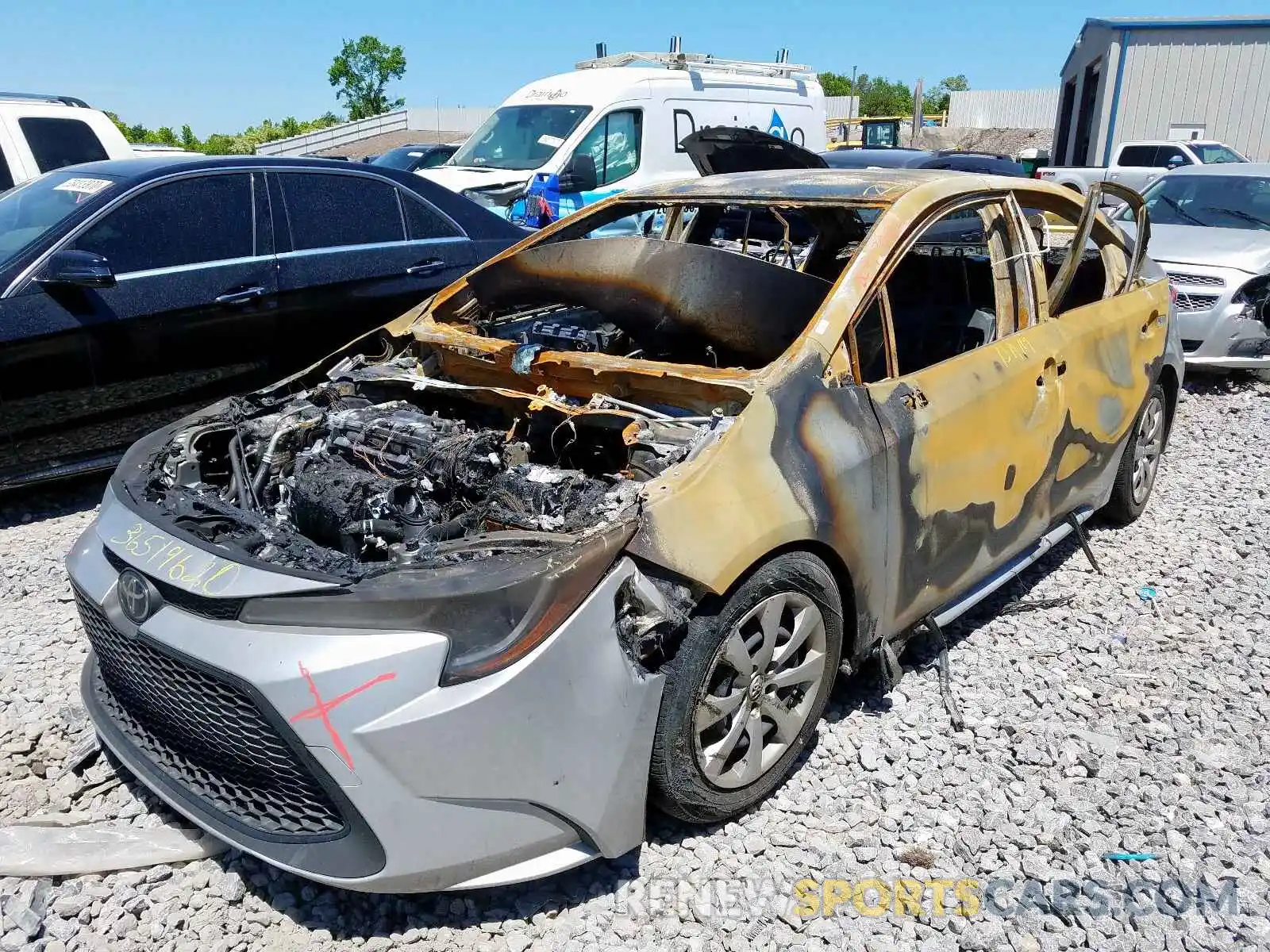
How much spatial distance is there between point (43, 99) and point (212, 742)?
8.23 m

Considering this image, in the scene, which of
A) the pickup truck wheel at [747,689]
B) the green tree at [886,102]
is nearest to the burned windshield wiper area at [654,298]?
the pickup truck wheel at [747,689]

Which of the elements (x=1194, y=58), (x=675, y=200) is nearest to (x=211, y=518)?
(x=675, y=200)

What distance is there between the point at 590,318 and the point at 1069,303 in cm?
248

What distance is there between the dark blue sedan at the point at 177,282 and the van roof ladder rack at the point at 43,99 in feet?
12.0

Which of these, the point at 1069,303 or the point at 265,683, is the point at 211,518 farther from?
the point at 1069,303

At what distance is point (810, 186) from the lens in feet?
11.2

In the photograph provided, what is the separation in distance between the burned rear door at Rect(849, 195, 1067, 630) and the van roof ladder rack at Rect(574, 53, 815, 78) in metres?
7.74

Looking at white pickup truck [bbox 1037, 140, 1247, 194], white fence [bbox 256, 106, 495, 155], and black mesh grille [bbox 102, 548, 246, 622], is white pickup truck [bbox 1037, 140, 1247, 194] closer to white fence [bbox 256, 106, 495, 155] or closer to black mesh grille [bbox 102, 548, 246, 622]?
black mesh grille [bbox 102, 548, 246, 622]

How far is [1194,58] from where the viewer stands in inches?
829

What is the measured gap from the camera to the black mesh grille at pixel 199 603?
217 cm

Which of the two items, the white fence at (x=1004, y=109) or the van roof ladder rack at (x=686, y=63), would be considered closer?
the van roof ladder rack at (x=686, y=63)

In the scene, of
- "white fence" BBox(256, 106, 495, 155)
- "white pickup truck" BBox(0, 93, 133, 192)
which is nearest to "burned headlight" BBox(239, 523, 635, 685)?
"white pickup truck" BBox(0, 93, 133, 192)

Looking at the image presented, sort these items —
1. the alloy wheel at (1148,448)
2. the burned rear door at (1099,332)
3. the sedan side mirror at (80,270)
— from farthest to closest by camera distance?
the alloy wheel at (1148,448) → the sedan side mirror at (80,270) → the burned rear door at (1099,332)

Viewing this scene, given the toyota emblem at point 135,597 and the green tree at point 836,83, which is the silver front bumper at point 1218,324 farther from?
the green tree at point 836,83
